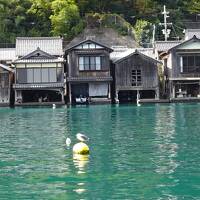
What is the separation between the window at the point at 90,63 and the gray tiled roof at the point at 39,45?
460cm

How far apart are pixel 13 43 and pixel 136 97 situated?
20421 millimetres

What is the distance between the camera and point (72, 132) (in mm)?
33719

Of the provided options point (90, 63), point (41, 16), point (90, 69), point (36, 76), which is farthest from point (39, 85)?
point (41, 16)

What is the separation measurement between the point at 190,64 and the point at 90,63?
486 inches

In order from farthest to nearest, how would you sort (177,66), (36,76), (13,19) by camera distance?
(13,19)
(177,66)
(36,76)

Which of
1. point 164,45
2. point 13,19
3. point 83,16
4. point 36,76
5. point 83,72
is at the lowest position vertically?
point 36,76

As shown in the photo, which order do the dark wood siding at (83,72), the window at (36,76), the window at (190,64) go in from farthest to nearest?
1. the window at (190,64)
2. the dark wood siding at (83,72)
3. the window at (36,76)

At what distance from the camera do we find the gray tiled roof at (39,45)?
227 feet

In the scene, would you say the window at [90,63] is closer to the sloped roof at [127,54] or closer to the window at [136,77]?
the sloped roof at [127,54]

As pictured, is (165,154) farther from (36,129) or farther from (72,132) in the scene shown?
(36,129)

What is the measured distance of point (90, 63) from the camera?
6550 centimetres

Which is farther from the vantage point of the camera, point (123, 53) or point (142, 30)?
point (142, 30)

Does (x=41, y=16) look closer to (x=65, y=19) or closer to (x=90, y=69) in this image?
(x=65, y=19)

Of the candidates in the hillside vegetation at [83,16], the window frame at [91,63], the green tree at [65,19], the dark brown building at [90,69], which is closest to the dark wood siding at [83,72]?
the dark brown building at [90,69]
